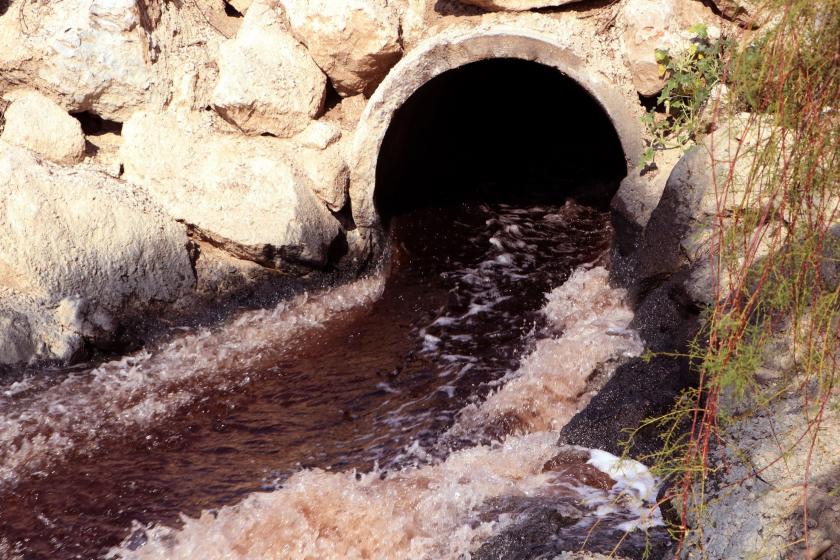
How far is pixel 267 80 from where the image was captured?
5.99m

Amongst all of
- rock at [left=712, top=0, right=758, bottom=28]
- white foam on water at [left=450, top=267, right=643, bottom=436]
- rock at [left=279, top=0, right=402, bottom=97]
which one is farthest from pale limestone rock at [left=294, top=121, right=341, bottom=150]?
rock at [left=712, top=0, right=758, bottom=28]

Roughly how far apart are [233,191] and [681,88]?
122 inches

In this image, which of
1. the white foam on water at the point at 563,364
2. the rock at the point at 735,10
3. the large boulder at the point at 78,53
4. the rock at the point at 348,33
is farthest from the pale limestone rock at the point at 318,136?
the rock at the point at 735,10

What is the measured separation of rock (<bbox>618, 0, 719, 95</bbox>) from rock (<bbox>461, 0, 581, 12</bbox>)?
1.59 ft

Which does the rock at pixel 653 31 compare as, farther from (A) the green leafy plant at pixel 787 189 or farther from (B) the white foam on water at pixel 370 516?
(A) the green leafy plant at pixel 787 189

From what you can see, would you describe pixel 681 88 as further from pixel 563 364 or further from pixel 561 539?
pixel 561 539

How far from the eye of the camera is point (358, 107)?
6.34 meters

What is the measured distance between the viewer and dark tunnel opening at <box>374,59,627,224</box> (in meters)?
6.89

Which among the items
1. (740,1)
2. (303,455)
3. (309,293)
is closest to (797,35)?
(303,455)

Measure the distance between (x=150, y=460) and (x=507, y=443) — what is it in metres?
1.79

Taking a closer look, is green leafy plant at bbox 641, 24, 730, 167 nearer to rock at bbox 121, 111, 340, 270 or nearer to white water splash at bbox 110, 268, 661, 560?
white water splash at bbox 110, 268, 661, 560

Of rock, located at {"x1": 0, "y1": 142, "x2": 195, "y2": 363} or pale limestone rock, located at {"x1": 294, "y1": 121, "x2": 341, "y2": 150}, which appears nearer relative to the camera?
rock, located at {"x1": 0, "y1": 142, "x2": 195, "y2": 363}

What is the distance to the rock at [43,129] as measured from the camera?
5.49m

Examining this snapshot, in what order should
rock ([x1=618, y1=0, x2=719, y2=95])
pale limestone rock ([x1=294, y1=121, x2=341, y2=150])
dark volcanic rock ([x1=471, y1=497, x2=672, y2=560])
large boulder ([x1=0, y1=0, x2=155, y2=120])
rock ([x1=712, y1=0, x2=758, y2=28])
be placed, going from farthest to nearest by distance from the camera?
pale limestone rock ([x1=294, y1=121, x2=341, y2=150]) < large boulder ([x1=0, y1=0, x2=155, y2=120]) < rock ([x1=618, y1=0, x2=719, y2=95]) < rock ([x1=712, y1=0, x2=758, y2=28]) < dark volcanic rock ([x1=471, y1=497, x2=672, y2=560])
